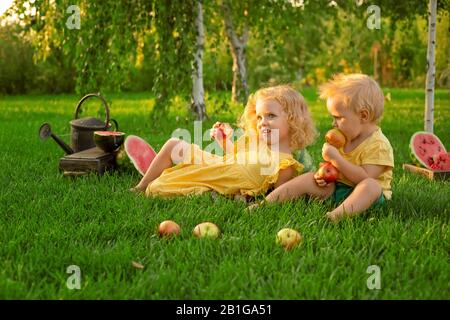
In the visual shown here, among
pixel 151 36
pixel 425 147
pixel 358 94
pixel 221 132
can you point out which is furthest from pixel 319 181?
pixel 151 36

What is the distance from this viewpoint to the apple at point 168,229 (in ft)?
10.3

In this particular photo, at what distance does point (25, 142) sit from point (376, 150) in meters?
4.43

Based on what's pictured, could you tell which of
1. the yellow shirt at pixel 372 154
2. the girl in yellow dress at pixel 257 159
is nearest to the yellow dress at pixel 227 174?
the girl in yellow dress at pixel 257 159

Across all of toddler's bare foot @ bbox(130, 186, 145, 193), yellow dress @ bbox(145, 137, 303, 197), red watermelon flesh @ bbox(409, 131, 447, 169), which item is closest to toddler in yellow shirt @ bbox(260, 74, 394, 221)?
yellow dress @ bbox(145, 137, 303, 197)

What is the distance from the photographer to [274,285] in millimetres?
2529

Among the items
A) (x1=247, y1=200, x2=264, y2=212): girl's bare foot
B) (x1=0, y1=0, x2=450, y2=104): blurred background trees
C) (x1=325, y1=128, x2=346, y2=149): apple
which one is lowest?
(x1=247, y1=200, x2=264, y2=212): girl's bare foot

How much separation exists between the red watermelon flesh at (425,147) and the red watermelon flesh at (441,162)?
80mm

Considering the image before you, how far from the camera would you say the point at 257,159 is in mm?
4004

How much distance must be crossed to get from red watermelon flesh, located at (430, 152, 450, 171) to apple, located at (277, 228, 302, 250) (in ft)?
7.98

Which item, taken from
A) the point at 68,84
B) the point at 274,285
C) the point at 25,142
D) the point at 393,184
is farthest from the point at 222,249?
the point at 68,84

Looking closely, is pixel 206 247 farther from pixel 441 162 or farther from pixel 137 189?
pixel 441 162

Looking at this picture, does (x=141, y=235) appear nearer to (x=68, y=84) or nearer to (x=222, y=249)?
(x=222, y=249)

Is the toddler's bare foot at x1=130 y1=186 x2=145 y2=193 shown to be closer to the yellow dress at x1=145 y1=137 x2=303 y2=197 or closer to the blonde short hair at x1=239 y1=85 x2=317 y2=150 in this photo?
the yellow dress at x1=145 y1=137 x2=303 y2=197

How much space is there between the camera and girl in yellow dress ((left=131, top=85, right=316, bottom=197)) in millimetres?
3939
